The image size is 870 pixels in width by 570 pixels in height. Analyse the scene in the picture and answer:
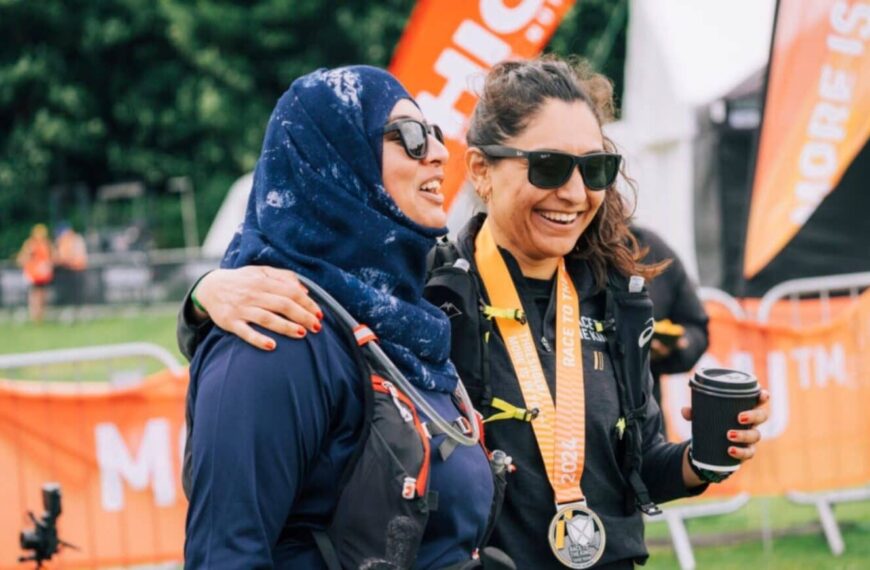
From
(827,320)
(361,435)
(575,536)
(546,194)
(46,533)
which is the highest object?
(546,194)

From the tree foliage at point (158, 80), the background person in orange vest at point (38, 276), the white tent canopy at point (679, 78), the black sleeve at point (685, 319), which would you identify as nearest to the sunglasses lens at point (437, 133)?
the black sleeve at point (685, 319)

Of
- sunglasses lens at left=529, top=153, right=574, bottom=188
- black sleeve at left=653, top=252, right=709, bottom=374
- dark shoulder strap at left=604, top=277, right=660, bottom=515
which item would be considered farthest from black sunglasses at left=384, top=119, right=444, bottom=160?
black sleeve at left=653, top=252, right=709, bottom=374

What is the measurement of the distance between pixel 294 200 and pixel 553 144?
0.86 meters

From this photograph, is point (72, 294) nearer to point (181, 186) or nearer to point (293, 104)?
point (181, 186)

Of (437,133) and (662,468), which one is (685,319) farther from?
(437,133)

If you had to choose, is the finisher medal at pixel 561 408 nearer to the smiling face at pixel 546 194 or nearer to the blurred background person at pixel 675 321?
the smiling face at pixel 546 194

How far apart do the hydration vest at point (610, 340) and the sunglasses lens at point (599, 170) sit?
0.88 feet

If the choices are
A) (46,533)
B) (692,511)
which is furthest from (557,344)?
(692,511)

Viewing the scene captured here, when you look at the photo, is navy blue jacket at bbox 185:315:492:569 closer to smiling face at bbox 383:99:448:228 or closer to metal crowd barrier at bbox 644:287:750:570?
smiling face at bbox 383:99:448:228

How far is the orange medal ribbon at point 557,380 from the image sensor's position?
100 inches

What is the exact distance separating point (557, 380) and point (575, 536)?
37 cm

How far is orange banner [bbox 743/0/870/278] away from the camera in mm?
5664

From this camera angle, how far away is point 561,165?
101 inches

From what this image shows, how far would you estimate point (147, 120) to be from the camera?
3256 cm
